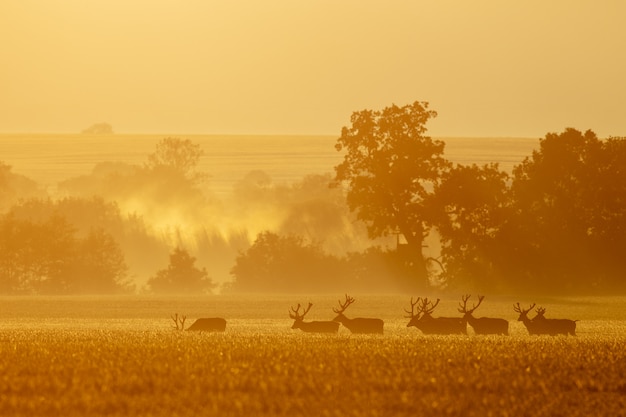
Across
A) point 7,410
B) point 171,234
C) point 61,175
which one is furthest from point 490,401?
point 61,175

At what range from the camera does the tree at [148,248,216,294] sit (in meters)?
77.8

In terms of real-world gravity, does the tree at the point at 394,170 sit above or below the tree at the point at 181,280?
above

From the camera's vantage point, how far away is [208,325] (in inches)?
1575

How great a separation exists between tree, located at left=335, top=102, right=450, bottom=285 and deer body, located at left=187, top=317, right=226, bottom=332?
90.7 ft

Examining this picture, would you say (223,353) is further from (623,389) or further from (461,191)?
(461,191)

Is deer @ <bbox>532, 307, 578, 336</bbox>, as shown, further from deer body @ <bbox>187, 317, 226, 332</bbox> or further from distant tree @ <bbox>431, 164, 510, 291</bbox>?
distant tree @ <bbox>431, 164, 510, 291</bbox>

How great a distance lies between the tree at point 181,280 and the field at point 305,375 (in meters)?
42.1

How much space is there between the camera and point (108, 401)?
20.0 metres

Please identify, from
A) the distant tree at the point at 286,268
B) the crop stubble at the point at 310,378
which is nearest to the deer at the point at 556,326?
the crop stubble at the point at 310,378

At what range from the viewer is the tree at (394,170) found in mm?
67750

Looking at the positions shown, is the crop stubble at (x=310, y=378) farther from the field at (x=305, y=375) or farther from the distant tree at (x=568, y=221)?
the distant tree at (x=568, y=221)

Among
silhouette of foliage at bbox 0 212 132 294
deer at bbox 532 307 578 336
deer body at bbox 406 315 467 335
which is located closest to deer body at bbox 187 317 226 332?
deer body at bbox 406 315 467 335

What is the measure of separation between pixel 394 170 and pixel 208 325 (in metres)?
30.0

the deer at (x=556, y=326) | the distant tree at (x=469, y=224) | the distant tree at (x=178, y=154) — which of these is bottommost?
the deer at (x=556, y=326)
